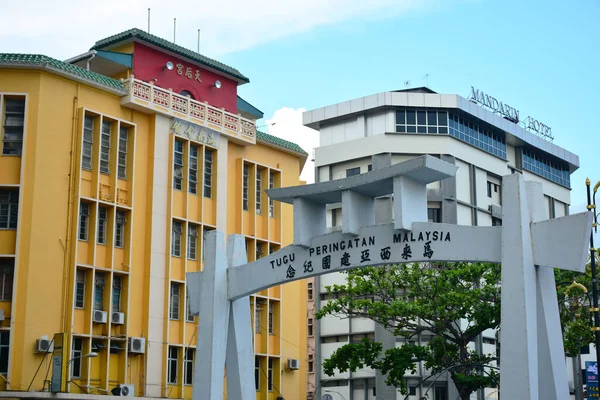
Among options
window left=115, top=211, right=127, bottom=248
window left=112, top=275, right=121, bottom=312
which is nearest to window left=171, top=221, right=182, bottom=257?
window left=115, top=211, right=127, bottom=248

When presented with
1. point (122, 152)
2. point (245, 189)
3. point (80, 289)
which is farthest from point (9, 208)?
point (245, 189)


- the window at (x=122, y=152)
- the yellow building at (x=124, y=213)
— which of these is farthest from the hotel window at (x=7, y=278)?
the window at (x=122, y=152)

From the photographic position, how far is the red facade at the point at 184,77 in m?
30.0

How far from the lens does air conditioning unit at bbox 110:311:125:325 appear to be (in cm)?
2733

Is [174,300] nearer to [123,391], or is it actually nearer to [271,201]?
[123,391]

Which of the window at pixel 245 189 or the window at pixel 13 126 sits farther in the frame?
the window at pixel 245 189

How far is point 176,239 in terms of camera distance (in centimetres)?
3006

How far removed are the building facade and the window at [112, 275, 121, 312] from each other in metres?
19.5

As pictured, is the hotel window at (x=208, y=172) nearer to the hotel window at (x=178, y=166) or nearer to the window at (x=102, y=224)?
A: the hotel window at (x=178, y=166)

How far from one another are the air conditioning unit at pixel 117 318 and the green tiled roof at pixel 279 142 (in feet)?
28.7

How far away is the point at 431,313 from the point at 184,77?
11.4m

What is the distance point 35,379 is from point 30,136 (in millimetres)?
6631

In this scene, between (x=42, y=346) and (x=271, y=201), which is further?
(x=271, y=201)

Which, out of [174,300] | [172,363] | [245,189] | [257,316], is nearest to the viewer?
[172,363]
